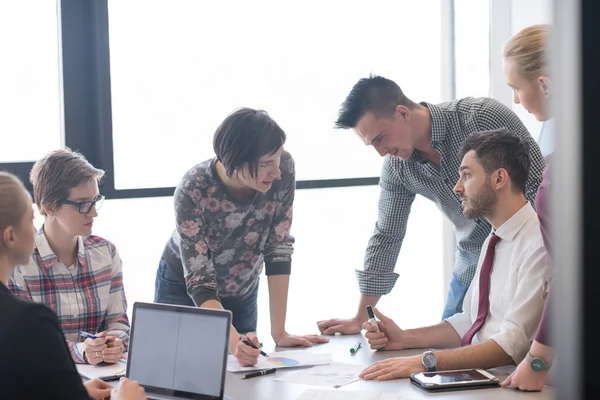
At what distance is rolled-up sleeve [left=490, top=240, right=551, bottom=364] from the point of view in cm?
200

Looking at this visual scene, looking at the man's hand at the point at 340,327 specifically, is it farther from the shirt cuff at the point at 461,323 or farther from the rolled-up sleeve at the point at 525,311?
the rolled-up sleeve at the point at 525,311

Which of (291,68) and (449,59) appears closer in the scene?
(291,68)

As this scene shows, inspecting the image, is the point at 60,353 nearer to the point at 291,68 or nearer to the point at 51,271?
the point at 51,271

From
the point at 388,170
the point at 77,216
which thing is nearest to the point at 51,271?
the point at 77,216

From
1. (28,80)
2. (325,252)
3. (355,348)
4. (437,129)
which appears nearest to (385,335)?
(355,348)

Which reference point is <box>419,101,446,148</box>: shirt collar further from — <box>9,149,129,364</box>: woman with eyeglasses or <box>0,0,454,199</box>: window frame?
<box>0,0,454,199</box>: window frame

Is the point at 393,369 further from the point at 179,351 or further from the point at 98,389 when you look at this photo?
the point at 98,389

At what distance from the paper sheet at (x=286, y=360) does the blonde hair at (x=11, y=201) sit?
0.81m

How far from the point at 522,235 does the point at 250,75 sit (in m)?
2.11

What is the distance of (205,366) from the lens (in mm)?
1762

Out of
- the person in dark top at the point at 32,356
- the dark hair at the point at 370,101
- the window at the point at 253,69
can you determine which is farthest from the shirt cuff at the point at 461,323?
the window at the point at 253,69

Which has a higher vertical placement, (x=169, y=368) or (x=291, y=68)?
(x=291, y=68)

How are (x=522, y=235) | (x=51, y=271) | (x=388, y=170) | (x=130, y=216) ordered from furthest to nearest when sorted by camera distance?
(x=130, y=216) → (x=388, y=170) → (x=51, y=271) → (x=522, y=235)

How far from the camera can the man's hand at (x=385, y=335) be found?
2.28 metres
